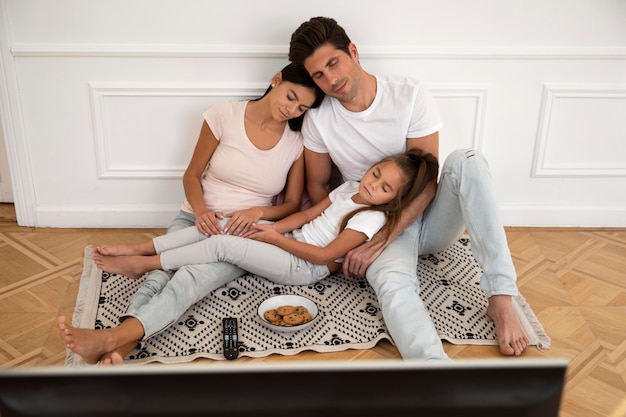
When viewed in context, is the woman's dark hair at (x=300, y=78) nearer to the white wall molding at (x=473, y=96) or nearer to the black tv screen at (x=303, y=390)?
the white wall molding at (x=473, y=96)

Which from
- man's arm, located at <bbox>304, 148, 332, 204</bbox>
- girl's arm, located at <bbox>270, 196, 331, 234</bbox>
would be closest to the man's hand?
girl's arm, located at <bbox>270, 196, 331, 234</bbox>

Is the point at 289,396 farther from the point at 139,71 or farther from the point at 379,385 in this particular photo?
the point at 139,71

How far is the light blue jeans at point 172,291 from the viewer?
6.40 feet

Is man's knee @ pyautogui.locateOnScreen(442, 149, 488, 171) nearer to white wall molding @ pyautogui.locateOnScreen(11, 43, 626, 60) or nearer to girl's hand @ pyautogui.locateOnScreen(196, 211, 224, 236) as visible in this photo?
white wall molding @ pyautogui.locateOnScreen(11, 43, 626, 60)

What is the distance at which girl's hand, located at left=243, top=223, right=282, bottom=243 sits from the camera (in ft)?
7.44

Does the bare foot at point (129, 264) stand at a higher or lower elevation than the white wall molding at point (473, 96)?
lower

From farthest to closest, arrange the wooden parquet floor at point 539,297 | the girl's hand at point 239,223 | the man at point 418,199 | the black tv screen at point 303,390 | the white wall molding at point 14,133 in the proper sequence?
the white wall molding at point 14,133, the girl's hand at point 239,223, the man at point 418,199, the wooden parquet floor at point 539,297, the black tv screen at point 303,390

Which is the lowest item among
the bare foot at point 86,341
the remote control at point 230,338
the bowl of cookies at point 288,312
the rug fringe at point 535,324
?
the rug fringe at point 535,324

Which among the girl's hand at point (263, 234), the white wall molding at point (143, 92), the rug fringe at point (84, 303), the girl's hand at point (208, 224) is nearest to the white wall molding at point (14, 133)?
the white wall molding at point (143, 92)

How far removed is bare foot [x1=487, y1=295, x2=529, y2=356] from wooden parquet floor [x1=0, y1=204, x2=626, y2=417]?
5cm

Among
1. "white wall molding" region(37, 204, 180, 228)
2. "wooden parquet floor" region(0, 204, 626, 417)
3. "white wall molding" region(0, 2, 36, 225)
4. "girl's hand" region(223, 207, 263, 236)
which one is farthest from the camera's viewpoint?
"white wall molding" region(37, 204, 180, 228)

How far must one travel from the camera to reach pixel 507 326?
6.75 ft

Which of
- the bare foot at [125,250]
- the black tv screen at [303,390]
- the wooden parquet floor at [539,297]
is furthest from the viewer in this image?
the bare foot at [125,250]

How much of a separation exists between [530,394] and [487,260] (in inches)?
59.6
